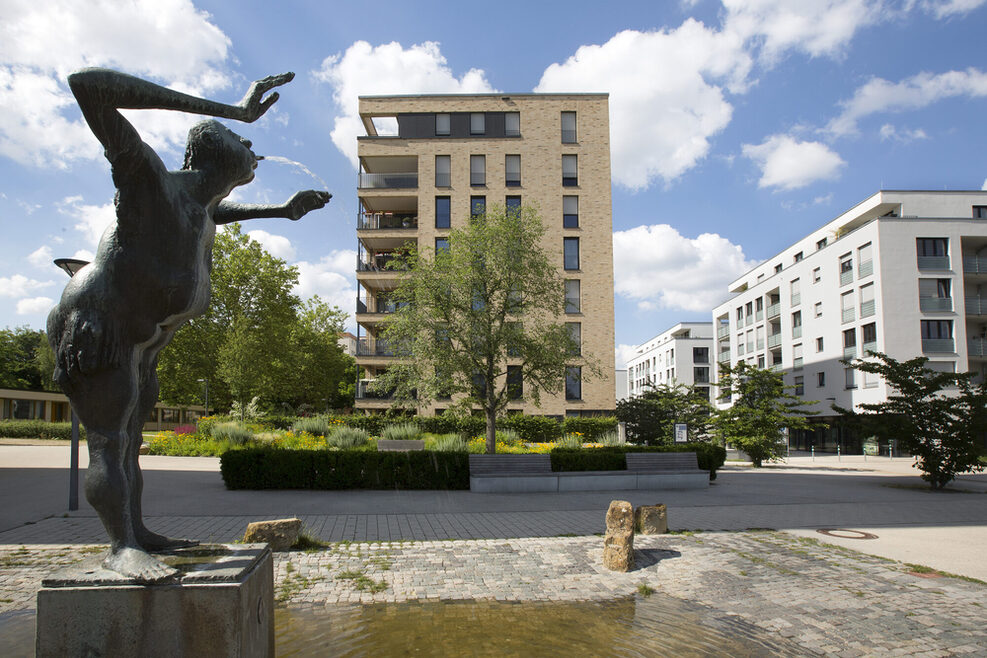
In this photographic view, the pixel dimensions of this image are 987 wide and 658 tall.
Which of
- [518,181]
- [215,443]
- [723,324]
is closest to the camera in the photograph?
[215,443]

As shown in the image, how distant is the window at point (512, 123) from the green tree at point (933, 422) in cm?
2713

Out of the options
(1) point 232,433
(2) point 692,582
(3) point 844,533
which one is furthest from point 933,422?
(1) point 232,433

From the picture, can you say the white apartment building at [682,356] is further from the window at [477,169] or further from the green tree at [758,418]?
the green tree at [758,418]

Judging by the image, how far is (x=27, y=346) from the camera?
57.3 m

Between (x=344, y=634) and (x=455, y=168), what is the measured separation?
Result: 3515 centimetres

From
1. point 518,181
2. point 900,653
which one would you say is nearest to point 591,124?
point 518,181

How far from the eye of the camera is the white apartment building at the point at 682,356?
269 ft

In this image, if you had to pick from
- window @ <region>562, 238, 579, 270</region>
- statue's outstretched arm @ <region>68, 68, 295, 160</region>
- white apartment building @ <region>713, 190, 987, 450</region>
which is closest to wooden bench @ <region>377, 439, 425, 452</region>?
statue's outstretched arm @ <region>68, 68, 295, 160</region>

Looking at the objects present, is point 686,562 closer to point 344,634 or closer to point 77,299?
point 344,634

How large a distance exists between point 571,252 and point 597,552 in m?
A: 30.0

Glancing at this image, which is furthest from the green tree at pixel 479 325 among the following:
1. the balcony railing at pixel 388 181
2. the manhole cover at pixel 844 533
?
the balcony railing at pixel 388 181

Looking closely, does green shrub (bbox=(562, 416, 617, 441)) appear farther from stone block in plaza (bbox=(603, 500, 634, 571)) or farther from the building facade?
stone block in plaza (bbox=(603, 500, 634, 571))

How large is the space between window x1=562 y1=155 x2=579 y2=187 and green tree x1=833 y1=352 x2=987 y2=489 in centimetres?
2380

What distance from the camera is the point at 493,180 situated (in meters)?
36.9
